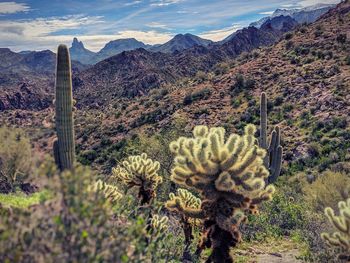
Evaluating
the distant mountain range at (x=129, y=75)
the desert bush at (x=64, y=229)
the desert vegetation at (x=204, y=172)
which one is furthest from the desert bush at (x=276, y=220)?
the distant mountain range at (x=129, y=75)

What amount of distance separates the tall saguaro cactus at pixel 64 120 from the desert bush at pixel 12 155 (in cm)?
763

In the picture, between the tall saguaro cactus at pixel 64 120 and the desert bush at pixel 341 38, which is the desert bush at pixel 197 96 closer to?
the desert bush at pixel 341 38

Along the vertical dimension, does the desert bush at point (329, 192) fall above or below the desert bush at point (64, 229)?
below

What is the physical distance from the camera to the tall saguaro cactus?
34.5ft

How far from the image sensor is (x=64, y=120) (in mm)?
10719

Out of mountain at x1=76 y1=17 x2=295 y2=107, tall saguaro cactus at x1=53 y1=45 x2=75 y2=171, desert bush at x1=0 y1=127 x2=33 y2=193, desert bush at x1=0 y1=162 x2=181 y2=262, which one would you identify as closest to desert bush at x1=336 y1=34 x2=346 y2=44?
desert bush at x1=0 y1=127 x2=33 y2=193

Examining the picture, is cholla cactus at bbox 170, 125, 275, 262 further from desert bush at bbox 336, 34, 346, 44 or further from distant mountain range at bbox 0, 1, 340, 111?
distant mountain range at bbox 0, 1, 340, 111

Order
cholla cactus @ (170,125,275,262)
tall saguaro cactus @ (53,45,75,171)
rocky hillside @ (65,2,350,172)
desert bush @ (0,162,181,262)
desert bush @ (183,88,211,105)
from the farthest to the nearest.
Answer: desert bush @ (183,88,211,105) < rocky hillside @ (65,2,350,172) < tall saguaro cactus @ (53,45,75,171) < cholla cactus @ (170,125,275,262) < desert bush @ (0,162,181,262)

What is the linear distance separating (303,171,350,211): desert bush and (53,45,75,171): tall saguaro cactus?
914cm

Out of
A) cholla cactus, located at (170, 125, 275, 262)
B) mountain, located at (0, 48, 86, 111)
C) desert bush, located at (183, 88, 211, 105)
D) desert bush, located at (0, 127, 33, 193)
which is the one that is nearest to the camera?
cholla cactus, located at (170, 125, 275, 262)

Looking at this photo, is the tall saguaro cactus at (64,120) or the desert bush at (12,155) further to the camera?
the desert bush at (12,155)

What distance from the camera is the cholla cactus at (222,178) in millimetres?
7281

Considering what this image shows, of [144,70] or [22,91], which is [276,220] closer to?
[144,70]

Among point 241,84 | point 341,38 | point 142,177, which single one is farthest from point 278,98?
point 142,177
